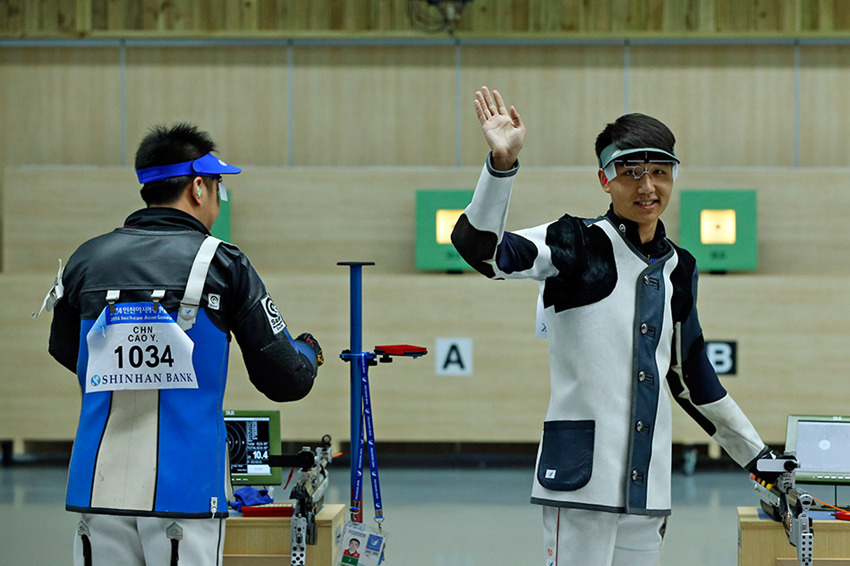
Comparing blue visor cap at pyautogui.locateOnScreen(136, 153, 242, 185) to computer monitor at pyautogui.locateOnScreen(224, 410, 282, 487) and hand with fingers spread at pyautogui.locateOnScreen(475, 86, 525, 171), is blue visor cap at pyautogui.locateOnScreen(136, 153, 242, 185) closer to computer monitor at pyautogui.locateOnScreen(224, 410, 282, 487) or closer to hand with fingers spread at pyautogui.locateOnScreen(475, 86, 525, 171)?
hand with fingers spread at pyautogui.locateOnScreen(475, 86, 525, 171)

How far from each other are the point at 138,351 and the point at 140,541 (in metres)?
0.39

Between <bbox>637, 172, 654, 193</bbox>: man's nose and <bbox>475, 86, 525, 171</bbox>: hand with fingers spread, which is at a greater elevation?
<bbox>475, 86, 525, 171</bbox>: hand with fingers spread

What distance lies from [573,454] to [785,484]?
1.31 m

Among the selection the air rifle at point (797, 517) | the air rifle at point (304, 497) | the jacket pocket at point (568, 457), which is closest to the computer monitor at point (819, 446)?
the air rifle at point (797, 517)

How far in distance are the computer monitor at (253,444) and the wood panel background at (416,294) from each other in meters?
3.23

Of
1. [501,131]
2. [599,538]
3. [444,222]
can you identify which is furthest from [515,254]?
[444,222]

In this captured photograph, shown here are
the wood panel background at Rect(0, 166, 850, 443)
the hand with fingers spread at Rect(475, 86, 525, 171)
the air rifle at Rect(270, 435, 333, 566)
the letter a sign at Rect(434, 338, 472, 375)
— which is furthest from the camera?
the letter a sign at Rect(434, 338, 472, 375)

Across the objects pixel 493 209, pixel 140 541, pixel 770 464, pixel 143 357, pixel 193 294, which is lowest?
pixel 140 541

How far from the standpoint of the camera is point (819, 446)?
343 centimetres

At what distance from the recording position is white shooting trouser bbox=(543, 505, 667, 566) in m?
1.84

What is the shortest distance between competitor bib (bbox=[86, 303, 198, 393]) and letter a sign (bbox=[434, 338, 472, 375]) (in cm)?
489

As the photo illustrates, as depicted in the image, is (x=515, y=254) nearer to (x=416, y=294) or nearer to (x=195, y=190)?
(x=195, y=190)

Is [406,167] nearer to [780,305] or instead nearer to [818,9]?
[780,305]

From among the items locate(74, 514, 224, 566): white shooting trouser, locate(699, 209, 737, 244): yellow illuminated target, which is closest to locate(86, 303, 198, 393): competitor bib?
locate(74, 514, 224, 566): white shooting trouser
